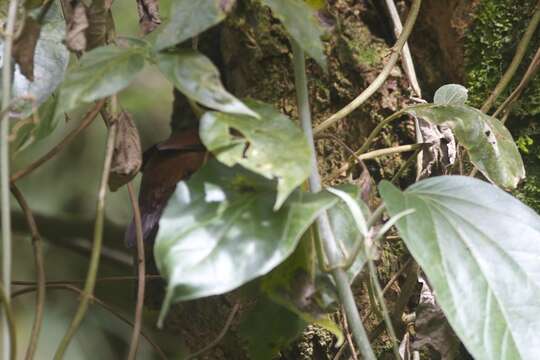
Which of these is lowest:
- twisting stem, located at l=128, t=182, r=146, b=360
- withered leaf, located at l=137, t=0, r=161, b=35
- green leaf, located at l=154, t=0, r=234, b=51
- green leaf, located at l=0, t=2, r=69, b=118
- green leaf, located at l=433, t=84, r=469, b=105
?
twisting stem, located at l=128, t=182, r=146, b=360

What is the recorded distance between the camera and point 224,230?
593 millimetres

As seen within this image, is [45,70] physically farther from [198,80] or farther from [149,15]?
[198,80]

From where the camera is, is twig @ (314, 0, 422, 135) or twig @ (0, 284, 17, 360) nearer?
twig @ (0, 284, 17, 360)

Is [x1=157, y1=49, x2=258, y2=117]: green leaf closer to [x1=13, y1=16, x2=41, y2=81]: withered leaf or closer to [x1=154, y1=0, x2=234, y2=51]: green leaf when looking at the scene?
[x1=154, y1=0, x2=234, y2=51]: green leaf

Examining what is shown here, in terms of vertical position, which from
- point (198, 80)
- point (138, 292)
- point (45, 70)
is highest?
point (198, 80)

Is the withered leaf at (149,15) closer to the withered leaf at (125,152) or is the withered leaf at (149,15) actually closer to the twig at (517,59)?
the withered leaf at (125,152)

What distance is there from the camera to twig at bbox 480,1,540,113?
1.12 m

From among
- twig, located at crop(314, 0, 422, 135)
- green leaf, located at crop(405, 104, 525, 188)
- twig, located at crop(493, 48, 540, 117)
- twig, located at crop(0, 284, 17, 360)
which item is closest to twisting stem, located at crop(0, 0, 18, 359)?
twig, located at crop(0, 284, 17, 360)

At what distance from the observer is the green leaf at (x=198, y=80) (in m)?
0.61

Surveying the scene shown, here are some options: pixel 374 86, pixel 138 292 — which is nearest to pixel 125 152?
pixel 138 292

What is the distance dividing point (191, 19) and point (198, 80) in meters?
0.06

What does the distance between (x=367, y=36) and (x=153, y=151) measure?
0.41 meters

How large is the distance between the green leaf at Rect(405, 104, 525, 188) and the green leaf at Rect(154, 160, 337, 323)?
1.07ft

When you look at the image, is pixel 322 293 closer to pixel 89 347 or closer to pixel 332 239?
pixel 332 239
